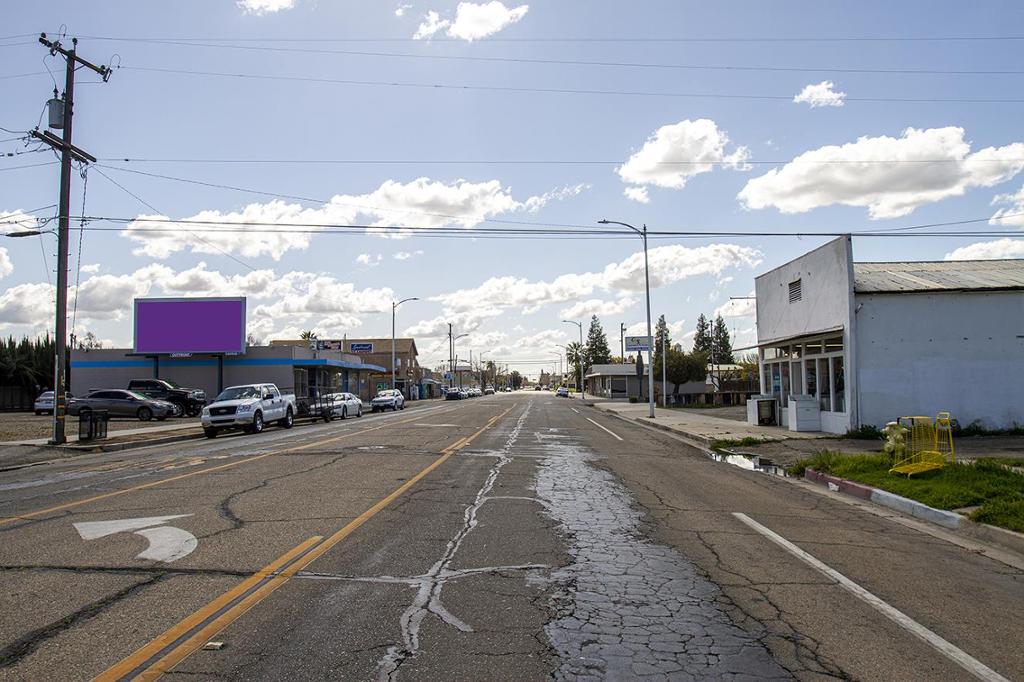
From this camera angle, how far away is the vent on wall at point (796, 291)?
24000 mm

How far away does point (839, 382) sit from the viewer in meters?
21.8

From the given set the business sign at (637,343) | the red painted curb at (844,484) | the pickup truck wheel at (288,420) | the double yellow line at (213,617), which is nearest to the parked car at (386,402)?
the business sign at (637,343)

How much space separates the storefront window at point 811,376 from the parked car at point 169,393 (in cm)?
3298

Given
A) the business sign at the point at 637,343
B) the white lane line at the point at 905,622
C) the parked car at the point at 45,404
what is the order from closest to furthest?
the white lane line at the point at 905,622 → the parked car at the point at 45,404 → the business sign at the point at 637,343

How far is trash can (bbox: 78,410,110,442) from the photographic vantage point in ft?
74.4

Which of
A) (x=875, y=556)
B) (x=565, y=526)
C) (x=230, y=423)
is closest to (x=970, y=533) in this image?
(x=875, y=556)

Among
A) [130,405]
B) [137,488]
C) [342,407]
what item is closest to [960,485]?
[137,488]

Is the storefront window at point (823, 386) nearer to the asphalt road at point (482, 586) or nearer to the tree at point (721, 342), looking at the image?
the asphalt road at point (482, 586)

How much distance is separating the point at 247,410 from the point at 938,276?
23.8m

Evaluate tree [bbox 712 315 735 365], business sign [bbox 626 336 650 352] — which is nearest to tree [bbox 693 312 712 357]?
tree [bbox 712 315 735 365]

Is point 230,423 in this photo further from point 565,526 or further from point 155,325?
point 155,325

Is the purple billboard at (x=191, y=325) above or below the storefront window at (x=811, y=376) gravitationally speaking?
above

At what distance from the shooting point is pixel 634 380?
91125 mm

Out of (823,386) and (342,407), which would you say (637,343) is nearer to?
(342,407)
